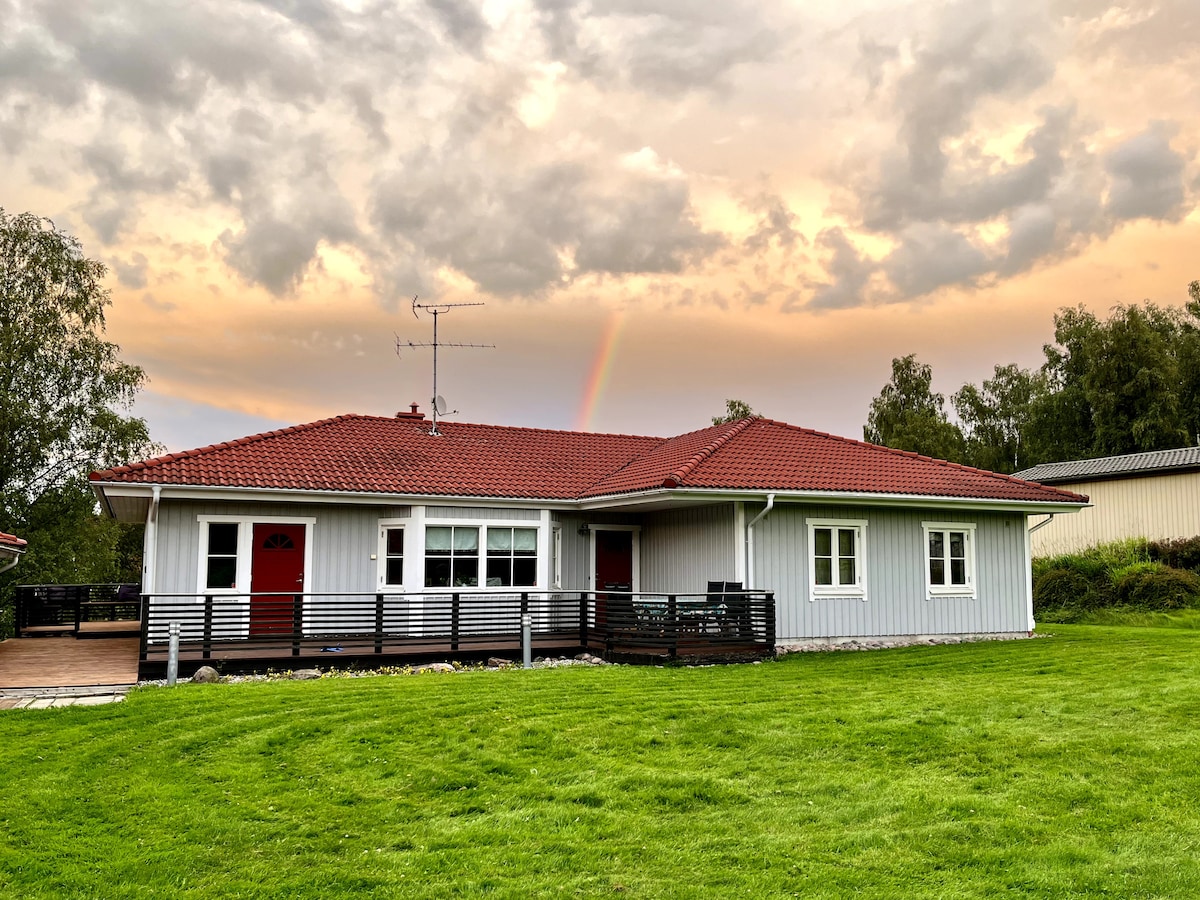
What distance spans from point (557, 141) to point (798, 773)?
572 inches

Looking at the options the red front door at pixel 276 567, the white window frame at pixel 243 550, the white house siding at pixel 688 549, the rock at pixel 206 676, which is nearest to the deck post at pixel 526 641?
the white house siding at pixel 688 549

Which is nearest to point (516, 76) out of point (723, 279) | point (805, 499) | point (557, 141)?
point (557, 141)

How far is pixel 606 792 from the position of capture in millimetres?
7512

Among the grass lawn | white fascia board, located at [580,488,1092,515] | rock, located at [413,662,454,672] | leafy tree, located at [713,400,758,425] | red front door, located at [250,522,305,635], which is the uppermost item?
leafy tree, located at [713,400,758,425]

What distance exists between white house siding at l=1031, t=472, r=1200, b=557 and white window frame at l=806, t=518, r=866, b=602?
1724 cm

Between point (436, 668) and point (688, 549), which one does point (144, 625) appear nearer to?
point (436, 668)

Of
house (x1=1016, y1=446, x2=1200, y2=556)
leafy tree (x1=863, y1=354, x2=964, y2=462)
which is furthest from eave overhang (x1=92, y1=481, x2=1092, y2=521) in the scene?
leafy tree (x1=863, y1=354, x2=964, y2=462)

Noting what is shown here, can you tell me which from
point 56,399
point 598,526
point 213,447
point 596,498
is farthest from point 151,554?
point 56,399

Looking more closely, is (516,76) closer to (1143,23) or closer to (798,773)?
(1143,23)

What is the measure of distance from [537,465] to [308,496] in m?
5.38

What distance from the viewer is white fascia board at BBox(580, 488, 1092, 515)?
15805 millimetres

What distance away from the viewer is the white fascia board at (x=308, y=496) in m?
15.0

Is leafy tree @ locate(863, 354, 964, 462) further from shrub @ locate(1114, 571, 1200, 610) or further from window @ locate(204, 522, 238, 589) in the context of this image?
window @ locate(204, 522, 238, 589)

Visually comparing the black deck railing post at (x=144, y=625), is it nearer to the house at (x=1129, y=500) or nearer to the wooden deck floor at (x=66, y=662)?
the wooden deck floor at (x=66, y=662)
